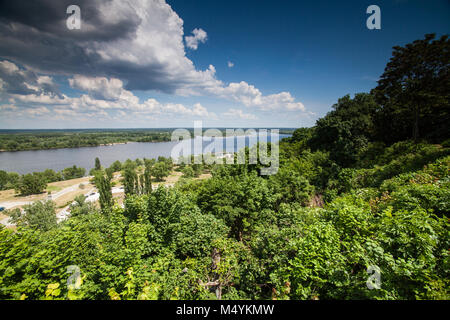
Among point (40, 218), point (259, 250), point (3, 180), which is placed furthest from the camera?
Answer: point (3, 180)

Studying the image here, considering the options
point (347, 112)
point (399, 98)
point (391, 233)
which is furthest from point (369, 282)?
point (347, 112)

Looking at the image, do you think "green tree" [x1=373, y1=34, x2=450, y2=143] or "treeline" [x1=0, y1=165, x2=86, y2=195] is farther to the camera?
"treeline" [x1=0, y1=165, x2=86, y2=195]

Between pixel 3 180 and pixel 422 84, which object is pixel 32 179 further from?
pixel 422 84

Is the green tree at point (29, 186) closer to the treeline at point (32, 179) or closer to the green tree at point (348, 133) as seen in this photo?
the treeline at point (32, 179)

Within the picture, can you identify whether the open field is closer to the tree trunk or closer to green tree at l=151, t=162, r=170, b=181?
green tree at l=151, t=162, r=170, b=181

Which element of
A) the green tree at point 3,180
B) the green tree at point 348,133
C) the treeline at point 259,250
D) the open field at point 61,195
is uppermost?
the green tree at point 348,133

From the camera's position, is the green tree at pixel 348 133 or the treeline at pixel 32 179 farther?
the treeline at pixel 32 179

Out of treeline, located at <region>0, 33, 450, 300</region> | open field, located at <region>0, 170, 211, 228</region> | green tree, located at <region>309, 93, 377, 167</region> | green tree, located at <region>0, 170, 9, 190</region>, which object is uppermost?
green tree, located at <region>309, 93, 377, 167</region>

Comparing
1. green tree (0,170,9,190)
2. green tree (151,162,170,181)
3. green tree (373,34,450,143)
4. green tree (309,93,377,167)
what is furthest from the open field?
green tree (373,34,450,143)

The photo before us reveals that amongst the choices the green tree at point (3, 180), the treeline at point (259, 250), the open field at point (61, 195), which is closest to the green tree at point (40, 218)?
the open field at point (61, 195)

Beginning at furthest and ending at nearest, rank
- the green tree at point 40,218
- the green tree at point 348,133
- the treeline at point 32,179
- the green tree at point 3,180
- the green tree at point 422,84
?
the green tree at point 3,180 → the treeline at point 32,179 → the green tree at point 40,218 → the green tree at point 348,133 → the green tree at point 422,84

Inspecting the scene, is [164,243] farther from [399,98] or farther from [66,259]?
[399,98]

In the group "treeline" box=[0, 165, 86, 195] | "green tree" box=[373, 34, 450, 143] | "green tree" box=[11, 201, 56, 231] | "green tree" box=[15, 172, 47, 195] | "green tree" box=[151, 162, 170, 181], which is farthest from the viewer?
"green tree" box=[151, 162, 170, 181]

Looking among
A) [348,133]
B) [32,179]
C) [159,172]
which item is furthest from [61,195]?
[348,133]
